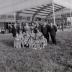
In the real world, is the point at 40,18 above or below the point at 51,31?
above

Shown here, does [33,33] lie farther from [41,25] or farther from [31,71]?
[31,71]

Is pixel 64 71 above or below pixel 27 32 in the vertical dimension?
below

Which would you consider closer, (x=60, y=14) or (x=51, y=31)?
(x=51, y=31)

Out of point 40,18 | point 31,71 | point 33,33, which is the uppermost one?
point 40,18

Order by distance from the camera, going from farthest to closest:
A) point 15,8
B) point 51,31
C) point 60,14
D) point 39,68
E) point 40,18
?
point 40,18 < point 60,14 < point 15,8 < point 51,31 < point 39,68

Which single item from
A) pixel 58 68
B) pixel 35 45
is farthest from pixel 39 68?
pixel 35 45

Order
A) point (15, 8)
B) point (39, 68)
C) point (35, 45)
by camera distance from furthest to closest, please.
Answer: point (15, 8) < point (35, 45) < point (39, 68)

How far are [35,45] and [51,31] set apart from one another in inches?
58.2

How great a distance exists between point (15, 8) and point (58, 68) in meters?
14.6

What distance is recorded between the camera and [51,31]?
8.74 m

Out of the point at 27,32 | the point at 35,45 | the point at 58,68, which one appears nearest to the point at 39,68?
the point at 58,68

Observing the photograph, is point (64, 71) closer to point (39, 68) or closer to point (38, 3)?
point (39, 68)

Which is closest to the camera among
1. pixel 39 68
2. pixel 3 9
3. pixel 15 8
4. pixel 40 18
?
pixel 39 68

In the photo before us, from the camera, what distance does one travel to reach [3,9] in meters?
20.6
